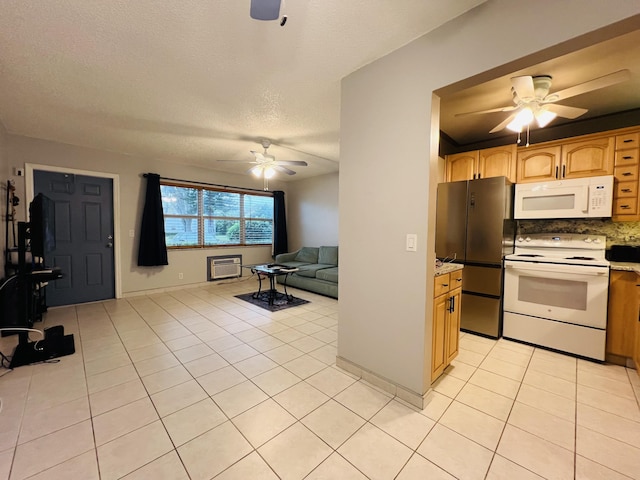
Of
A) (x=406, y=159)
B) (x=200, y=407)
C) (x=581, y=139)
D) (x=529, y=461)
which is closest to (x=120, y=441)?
(x=200, y=407)

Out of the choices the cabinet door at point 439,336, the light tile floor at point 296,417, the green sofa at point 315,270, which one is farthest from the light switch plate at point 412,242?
the green sofa at point 315,270

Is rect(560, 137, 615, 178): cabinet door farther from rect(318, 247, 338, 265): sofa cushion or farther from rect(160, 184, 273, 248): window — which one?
rect(160, 184, 273, 248): window

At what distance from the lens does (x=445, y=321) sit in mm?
2100

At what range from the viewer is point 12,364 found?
7.56 ft

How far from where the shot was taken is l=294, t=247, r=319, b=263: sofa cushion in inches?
237

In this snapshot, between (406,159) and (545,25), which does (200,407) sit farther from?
(545,25)

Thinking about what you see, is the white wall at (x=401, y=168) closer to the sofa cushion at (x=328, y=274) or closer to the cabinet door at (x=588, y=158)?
the cabinet door at (x=588, y=158)

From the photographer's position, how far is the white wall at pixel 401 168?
1.42 metres

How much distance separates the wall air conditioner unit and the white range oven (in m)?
5.07

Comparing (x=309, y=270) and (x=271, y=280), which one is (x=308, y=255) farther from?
(x=271, y=280)

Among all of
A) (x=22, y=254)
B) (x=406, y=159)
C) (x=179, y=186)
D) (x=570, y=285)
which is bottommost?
(x=570, y=285)

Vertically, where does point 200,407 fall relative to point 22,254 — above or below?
below

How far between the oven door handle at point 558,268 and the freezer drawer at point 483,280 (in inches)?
5.9

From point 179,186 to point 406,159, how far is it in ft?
15.9
